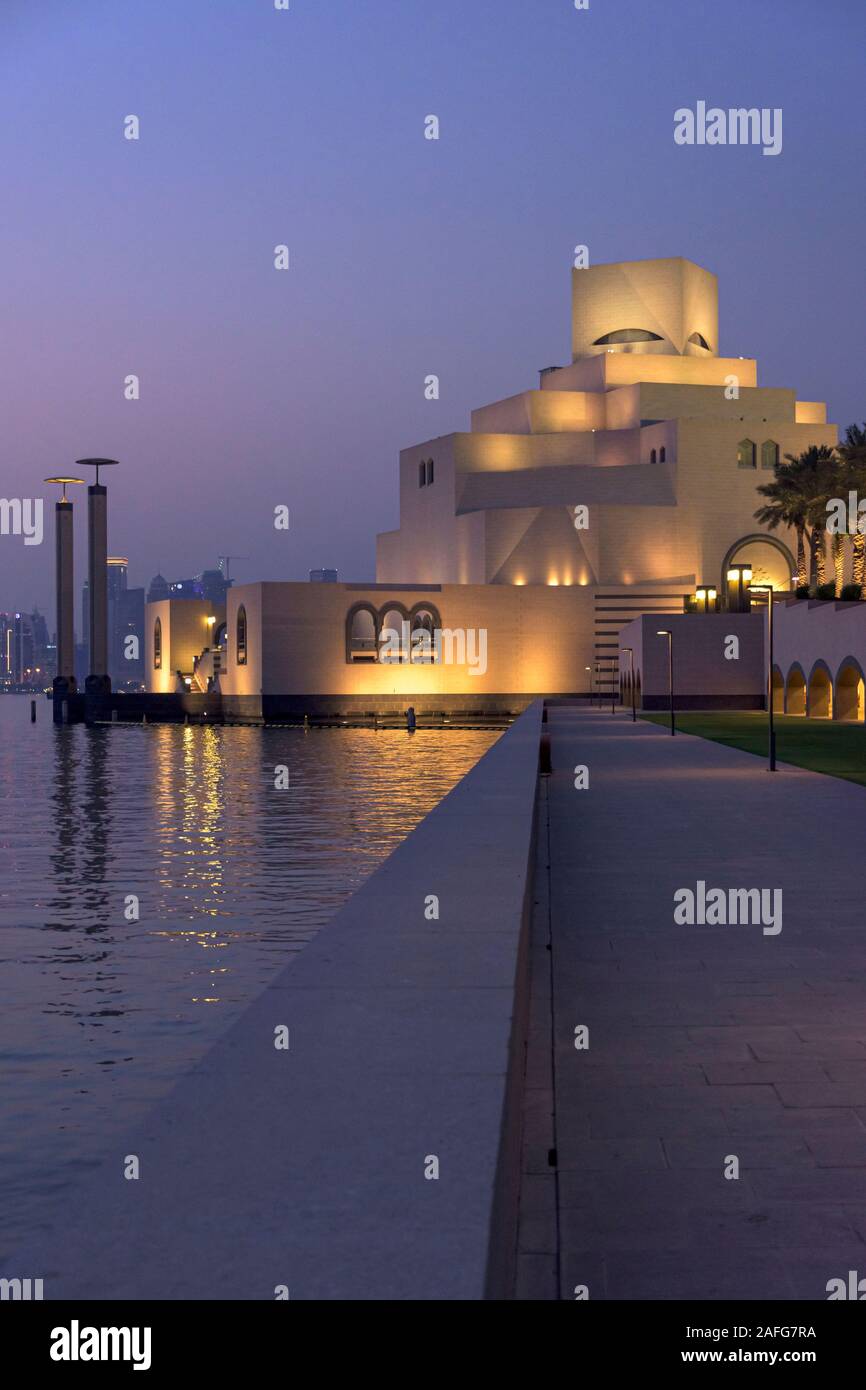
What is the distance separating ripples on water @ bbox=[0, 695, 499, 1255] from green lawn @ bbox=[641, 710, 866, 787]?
803 cm

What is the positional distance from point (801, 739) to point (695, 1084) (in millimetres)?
37563

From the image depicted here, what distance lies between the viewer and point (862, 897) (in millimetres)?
12281

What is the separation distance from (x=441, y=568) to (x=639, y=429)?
1837cm

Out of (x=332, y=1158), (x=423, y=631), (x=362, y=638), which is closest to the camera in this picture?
(x=332, y=1158)

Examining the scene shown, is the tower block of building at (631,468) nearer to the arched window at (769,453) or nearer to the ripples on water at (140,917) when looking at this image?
the arched window at (769,453)

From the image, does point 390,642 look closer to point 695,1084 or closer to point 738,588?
point 738,588

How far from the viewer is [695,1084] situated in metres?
6.69

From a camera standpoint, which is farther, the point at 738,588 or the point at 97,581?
the point at 97,581

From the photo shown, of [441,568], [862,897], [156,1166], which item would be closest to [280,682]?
[441,568]

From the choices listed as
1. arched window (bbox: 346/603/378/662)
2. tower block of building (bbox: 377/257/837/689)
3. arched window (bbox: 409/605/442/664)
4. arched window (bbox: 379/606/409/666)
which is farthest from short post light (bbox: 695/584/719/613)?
arched window (bbox: 346/603/378/662)

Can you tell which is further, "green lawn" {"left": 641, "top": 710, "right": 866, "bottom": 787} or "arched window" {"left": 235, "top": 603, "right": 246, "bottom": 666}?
"arched window" {"left": 235, "top": 603, "right": 246, "bottom": 666}

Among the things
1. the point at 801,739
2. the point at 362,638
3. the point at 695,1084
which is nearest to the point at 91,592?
the point at 362,638

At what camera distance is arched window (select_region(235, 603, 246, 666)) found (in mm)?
107438

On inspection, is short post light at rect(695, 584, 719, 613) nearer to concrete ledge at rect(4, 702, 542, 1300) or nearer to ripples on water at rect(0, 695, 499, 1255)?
ripples on water at rect(0, 695, 499, 1255)
